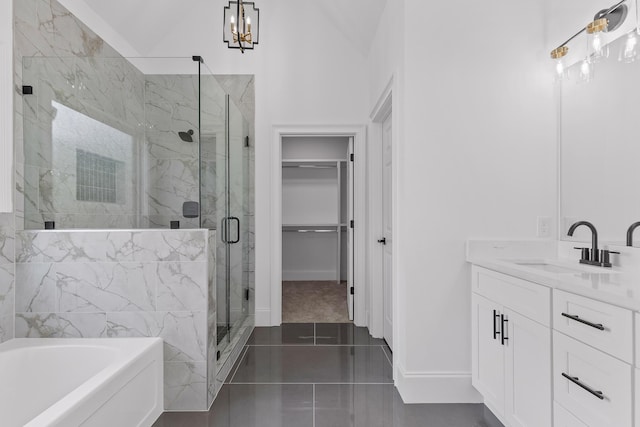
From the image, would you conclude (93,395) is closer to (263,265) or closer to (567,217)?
(263,265)

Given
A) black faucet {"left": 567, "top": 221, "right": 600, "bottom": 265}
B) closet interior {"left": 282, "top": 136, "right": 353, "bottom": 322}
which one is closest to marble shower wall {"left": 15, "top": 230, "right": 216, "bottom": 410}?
black faucet {"left": 567, "top": 221, "right": 600, "bottom": 265}

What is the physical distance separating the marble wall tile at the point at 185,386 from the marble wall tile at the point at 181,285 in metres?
0.35

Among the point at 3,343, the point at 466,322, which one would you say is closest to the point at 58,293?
the point at 3,343

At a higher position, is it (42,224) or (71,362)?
(42,224)

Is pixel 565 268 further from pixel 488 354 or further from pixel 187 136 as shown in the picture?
pixel 187 136

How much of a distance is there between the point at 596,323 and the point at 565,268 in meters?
0.78

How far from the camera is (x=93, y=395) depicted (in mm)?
1475

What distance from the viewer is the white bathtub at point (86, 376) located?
1664mm

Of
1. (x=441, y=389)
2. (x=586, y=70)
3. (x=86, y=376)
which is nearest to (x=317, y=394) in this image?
(x=441, y=389)

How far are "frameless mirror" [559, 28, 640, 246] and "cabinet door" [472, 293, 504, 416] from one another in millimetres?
697

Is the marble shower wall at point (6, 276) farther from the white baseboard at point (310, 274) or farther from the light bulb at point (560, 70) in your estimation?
the white baseboard at point (310, 274)

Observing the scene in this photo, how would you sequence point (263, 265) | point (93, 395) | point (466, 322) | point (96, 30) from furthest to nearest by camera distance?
point (263, 265)
point (96, 30)
point (466, 322)
point (93, 395)

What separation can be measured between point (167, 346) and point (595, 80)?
2875 mm

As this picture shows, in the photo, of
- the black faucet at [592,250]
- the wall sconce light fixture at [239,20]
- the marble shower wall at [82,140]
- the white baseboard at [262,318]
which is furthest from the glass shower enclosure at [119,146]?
the black faucet at [592,250]
